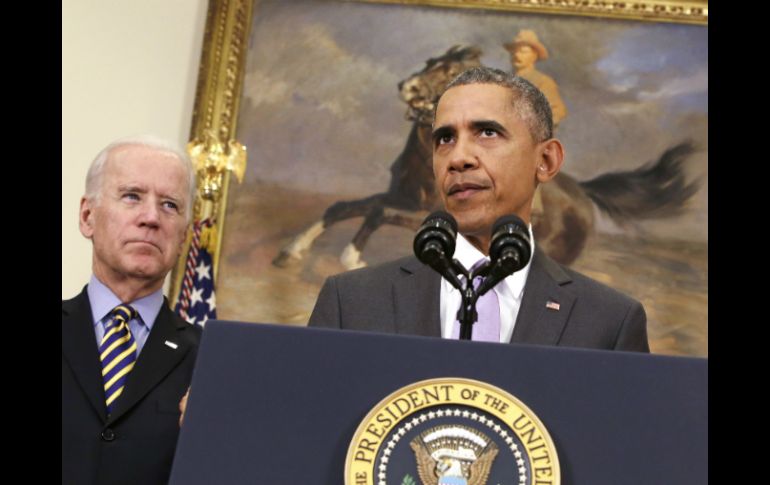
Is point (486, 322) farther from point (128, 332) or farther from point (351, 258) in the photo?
point (351, 258)

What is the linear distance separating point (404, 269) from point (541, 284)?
1.23ft

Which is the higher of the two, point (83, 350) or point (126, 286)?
point (126, 286)

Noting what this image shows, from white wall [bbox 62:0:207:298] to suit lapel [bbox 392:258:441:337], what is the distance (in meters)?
4.69

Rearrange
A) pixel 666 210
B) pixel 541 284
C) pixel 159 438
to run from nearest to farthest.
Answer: pixel 541 284 < pixel 159 438 < pixel 666 210

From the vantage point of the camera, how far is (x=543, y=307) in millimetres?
2809

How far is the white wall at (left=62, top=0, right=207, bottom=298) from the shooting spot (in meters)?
7.32

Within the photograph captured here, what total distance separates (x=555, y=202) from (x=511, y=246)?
5281 millimetres

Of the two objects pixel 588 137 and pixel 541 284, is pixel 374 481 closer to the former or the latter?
pixel 541 284

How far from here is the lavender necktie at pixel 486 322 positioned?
9.11ft

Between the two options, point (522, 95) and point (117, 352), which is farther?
point (117, 352)

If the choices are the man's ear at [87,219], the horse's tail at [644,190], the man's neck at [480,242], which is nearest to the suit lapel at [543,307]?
the man's neck at [480,242]

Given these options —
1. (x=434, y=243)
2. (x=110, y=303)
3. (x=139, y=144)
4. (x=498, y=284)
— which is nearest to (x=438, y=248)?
(x=434, y=243)
